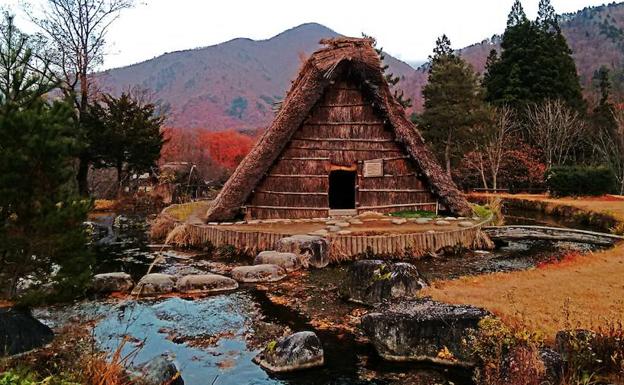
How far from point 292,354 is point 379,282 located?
122 inches

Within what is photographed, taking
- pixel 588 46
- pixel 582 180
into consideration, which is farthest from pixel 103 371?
pixel 588 46

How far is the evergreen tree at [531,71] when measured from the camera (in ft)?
119

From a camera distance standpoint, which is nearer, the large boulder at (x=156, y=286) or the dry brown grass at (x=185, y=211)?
the large boulder at (x=156, y=286)

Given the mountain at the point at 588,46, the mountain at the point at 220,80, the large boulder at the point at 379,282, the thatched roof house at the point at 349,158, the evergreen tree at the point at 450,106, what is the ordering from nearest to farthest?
the large boulder at the point at 379,282
the thatched roof house at the point at 349,158
the evergreen tree at the point at 450,106
the mountain at the point at 220,80
the mountain at the point at 588,46

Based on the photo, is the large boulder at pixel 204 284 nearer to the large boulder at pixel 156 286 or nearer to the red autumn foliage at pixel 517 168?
the large boulder at pixel 156 286

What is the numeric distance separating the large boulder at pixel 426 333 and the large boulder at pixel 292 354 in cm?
91

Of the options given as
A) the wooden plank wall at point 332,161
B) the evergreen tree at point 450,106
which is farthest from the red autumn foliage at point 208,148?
the wooden plank wall at point 332,161

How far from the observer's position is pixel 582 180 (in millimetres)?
26188

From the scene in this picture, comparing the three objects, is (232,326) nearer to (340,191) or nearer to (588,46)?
(340,191)

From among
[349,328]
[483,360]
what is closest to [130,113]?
[349,328]

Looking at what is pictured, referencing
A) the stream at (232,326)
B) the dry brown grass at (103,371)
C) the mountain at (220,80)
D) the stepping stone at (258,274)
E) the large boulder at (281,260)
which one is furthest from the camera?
the mountain at (220,80)

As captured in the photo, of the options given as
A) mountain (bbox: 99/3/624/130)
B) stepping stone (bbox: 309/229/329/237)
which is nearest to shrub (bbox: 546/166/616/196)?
stepping stone (bbox: 309/229/329/237)

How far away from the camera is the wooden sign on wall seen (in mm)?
16562

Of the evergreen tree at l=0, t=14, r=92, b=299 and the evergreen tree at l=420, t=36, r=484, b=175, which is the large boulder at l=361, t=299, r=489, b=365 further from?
the evergreen tree at l=420, t=36, r=484, b=175
